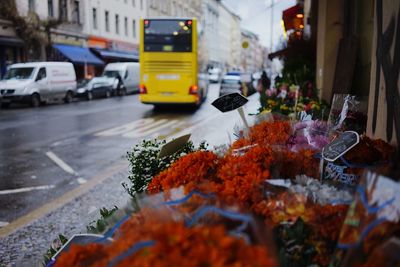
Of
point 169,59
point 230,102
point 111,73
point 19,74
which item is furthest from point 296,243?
point 111,73

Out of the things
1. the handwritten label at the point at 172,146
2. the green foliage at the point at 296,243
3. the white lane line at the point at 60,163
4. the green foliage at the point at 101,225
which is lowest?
the white lane line at the point at 60,163

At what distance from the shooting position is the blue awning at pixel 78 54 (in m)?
32.2

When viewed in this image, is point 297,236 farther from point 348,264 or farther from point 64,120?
point 64,120

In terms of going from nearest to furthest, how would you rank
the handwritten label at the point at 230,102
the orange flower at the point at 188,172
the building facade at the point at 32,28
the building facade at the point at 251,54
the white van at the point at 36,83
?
the orange flower at the point at 188,172 < the handwritten label at the point at 230,102 < the white van at the point at 36,83 < the building facade at the point at 32,28 < the building facade at the point at 251,54

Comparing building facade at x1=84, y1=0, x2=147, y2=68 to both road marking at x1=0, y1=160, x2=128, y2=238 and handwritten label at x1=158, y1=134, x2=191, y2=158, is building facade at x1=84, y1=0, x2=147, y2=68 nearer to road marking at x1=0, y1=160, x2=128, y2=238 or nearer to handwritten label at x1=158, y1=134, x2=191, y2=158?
road marking at x1=0, y1=160, x2=128, y2=238

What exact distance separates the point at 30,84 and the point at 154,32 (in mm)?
7784

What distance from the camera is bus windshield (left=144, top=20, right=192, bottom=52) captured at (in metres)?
18.6

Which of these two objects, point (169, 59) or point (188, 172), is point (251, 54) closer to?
point (169, 59)

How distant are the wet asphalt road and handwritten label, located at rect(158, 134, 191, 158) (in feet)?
10.3

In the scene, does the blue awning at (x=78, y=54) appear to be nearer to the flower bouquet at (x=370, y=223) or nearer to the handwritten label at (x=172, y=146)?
the handwritten label at (x=172, y=146)

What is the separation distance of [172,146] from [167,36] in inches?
624

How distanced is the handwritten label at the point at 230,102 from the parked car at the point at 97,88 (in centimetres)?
2547

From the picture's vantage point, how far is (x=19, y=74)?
23.4 metres

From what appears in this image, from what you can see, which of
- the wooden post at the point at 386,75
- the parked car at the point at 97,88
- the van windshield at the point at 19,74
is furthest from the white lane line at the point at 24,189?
the parked car at the point at 97,88
